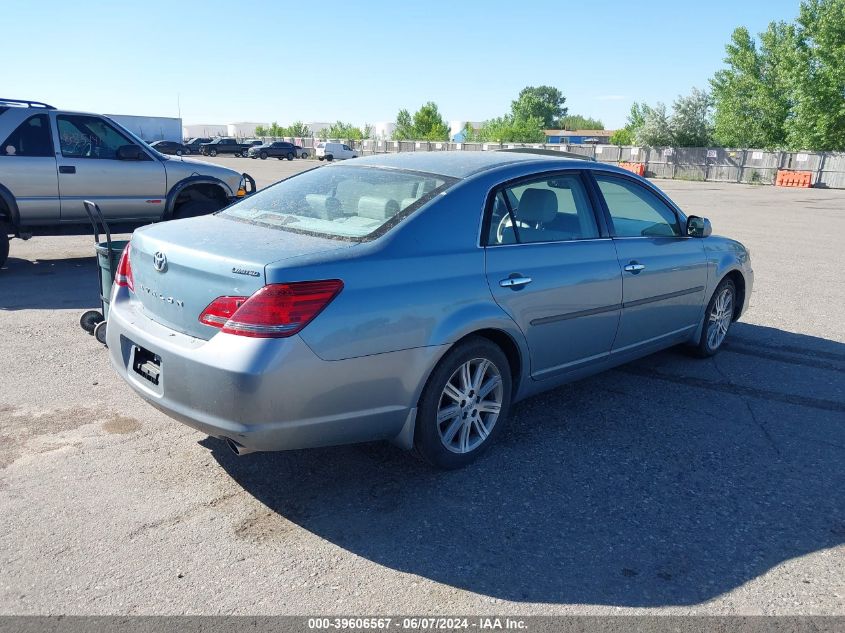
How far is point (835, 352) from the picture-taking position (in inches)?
250

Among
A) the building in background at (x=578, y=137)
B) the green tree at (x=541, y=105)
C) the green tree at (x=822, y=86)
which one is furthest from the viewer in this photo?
the green tree at (x=541, y=105)

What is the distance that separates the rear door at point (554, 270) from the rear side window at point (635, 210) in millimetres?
290

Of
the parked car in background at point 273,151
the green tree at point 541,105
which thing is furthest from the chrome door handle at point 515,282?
the green tree at point 541,105

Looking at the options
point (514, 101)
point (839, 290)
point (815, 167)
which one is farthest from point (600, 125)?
point (839, 290)

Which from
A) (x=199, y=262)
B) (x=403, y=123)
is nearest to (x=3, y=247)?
(x=199, y=262)

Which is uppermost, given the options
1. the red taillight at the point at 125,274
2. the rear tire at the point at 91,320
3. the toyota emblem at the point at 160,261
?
the toyota emblem at the point at 160,261

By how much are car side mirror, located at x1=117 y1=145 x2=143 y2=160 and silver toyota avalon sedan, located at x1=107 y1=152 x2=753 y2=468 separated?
5.48 meters

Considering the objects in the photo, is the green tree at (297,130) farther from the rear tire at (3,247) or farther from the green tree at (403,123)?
the rear tire at (3,247)

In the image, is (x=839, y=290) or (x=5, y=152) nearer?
(x=5, y=152)

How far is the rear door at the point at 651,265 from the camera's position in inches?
189

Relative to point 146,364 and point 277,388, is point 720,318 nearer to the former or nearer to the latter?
point 277,388

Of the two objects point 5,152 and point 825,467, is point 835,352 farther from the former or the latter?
point 5,152

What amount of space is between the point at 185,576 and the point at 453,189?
228cm

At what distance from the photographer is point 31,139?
8633 millimetres
